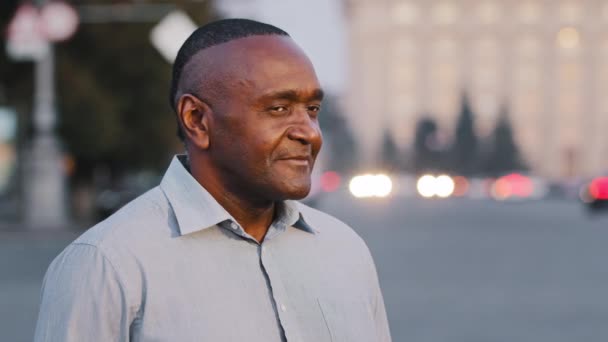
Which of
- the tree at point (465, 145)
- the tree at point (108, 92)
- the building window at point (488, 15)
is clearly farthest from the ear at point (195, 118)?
the building window at point (488, 15)

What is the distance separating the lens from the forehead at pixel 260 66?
2.25 metres

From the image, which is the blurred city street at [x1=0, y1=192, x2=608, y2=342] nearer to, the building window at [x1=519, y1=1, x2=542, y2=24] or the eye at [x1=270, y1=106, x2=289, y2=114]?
the eye at [x1=270, y1=106, x2=289, y2=114]

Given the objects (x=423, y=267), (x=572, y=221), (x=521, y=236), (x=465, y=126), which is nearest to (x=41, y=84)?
(x=521, y=236)

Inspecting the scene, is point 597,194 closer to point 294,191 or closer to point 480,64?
point 294,191

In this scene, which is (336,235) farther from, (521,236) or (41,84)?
(41,84)

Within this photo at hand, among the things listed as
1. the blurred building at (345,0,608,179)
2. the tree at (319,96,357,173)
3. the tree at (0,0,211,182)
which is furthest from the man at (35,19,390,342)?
the blurred building at (345,0,608,179)

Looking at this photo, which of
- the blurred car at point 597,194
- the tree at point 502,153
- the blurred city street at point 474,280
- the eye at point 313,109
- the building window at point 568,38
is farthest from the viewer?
the building window at point 568,38

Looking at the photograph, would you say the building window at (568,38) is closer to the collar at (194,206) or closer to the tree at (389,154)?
the tree at (389,154)

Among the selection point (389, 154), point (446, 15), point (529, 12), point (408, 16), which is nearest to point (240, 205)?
point (389, 154)

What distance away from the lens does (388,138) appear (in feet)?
436

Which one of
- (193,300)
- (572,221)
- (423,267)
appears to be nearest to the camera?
(193,300)

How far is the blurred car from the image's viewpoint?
35.5m

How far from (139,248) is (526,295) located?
479 inches

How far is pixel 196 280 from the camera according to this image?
2.19 metres
